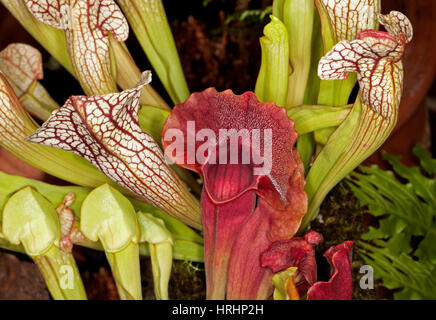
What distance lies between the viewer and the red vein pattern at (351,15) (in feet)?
1.70

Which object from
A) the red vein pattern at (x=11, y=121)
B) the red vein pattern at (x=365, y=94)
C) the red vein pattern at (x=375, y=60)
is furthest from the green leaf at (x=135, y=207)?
the red vein pattern at (x=375, y=60)

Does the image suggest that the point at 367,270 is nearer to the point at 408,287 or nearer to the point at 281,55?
the point at 408,287

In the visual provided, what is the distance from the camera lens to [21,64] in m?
0.70

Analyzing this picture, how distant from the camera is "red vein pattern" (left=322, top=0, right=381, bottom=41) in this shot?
1.70 feet

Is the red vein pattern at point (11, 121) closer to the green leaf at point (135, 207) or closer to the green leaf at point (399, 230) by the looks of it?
the green leaf at point (135, 207)

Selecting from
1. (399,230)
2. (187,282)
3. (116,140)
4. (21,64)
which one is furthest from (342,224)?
(21,64)

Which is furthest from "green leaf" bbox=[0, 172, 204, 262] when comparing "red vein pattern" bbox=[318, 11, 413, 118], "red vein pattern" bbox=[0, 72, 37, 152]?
"red vein pattern" bbox=[318, 11, 413, 118]

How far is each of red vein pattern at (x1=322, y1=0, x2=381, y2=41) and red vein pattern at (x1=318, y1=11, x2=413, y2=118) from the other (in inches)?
1.7

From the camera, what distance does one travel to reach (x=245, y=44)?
87cm

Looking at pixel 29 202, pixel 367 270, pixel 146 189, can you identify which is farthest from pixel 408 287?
pixel 29 202

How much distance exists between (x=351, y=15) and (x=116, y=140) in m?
0.29

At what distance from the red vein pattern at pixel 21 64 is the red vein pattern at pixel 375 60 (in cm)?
44

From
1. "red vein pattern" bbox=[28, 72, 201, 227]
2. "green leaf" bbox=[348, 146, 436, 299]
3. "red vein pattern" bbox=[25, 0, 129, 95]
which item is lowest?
"green leaf" bbox=[348, 146, 436, 299]

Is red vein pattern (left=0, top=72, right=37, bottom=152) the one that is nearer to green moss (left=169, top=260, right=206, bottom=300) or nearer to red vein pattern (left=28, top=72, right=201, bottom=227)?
red vein pattern (left=28, top=72, right=201, bottom=227)
